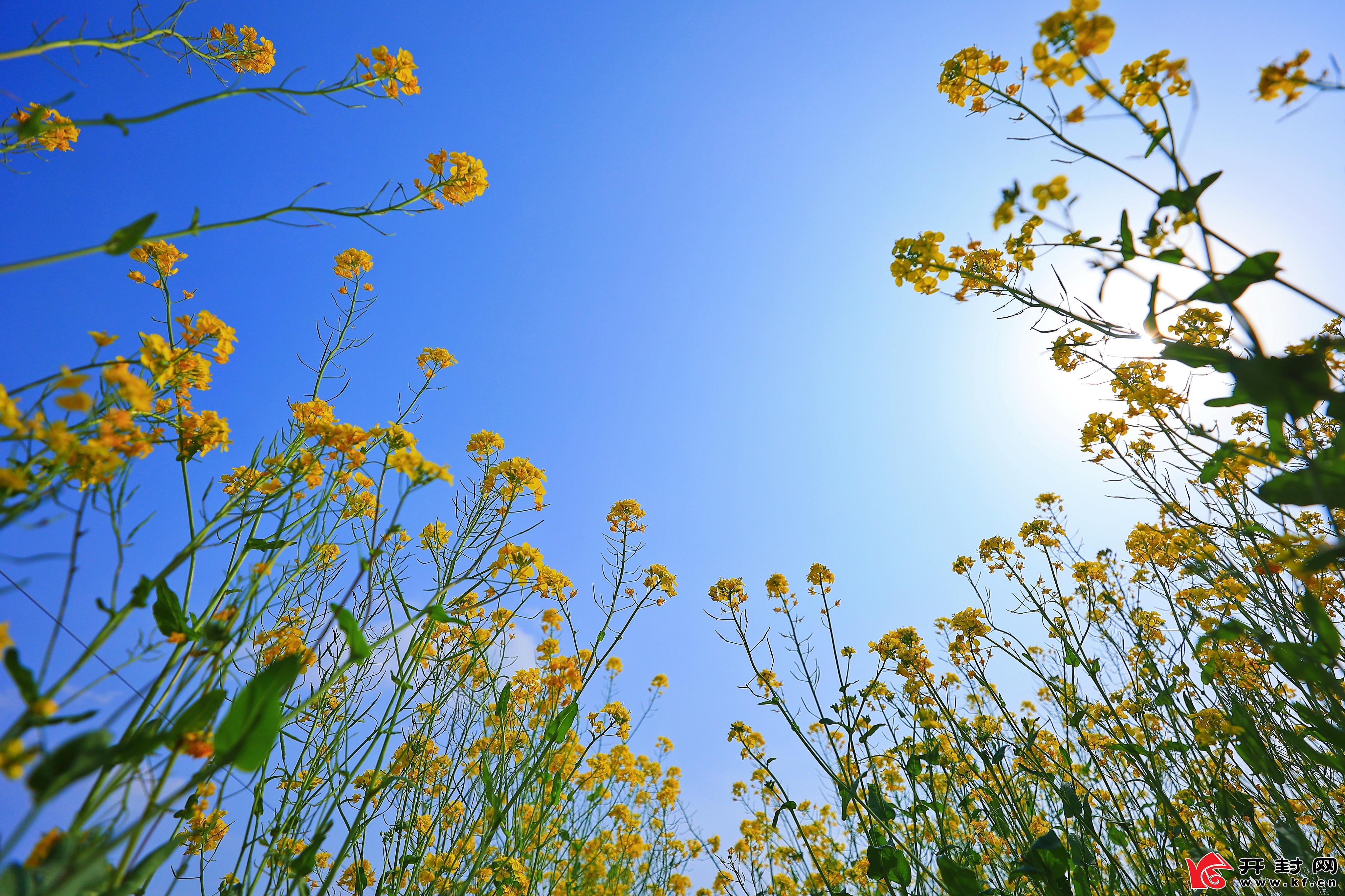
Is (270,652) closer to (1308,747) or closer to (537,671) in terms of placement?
(537,671)

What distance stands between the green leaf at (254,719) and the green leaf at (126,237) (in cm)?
66

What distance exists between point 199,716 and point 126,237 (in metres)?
0.72

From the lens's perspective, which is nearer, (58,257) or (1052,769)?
(58,257)

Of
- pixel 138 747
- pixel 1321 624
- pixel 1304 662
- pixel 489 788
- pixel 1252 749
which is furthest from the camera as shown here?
Answer: pixel 1252 749

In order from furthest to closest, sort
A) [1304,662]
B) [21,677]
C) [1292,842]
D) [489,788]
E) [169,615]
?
[489,788], [1292,842], [1304,662], [169,615], [21,677]

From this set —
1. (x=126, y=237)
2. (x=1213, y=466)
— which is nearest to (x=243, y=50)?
(x=126, y=237)

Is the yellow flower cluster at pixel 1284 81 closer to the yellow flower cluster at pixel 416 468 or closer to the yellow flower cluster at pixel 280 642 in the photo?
the yellow flower cluster at pixel 416 468

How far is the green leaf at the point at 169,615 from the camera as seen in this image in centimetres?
98

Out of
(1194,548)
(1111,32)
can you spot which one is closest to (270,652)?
(1111,32)

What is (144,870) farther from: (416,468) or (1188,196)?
(1188,196)

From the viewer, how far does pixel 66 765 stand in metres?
0.66

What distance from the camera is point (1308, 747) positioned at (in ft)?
5.69

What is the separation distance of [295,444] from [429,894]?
1.55m

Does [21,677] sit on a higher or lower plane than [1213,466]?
lower
